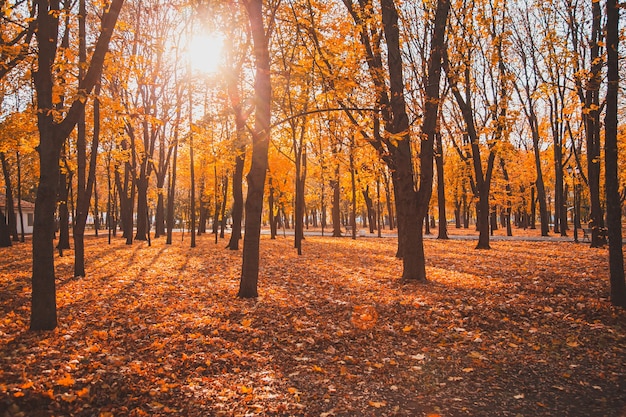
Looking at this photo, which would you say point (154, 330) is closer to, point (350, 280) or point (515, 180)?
point (350, 280)

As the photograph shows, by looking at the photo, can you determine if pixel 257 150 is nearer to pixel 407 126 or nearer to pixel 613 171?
pixel 407 126

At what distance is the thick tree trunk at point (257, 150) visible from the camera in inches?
306

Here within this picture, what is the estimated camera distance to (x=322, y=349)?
225 inches

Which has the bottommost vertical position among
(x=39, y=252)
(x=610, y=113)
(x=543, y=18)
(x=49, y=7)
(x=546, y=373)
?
(x=546, y=373)

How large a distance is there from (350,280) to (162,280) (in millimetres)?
5173

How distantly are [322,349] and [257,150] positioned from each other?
4344 mm

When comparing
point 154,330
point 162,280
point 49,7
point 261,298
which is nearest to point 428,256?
point 261,298

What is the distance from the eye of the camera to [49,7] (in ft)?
20.7

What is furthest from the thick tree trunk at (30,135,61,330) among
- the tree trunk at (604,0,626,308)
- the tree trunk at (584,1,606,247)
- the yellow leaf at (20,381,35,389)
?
the tree trunk at (584,1,606,247)

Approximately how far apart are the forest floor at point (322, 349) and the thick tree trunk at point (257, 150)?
26.6 inches

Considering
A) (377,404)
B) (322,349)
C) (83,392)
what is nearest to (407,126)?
(322,349)

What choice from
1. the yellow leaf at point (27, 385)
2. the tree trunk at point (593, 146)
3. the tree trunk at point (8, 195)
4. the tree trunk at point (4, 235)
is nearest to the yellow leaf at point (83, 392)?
the yellow leaf at point (27, 385)

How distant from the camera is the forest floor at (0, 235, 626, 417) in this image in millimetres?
4113

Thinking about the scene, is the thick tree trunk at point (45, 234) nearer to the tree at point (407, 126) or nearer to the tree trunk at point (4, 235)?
the tree at point (407, 126)
